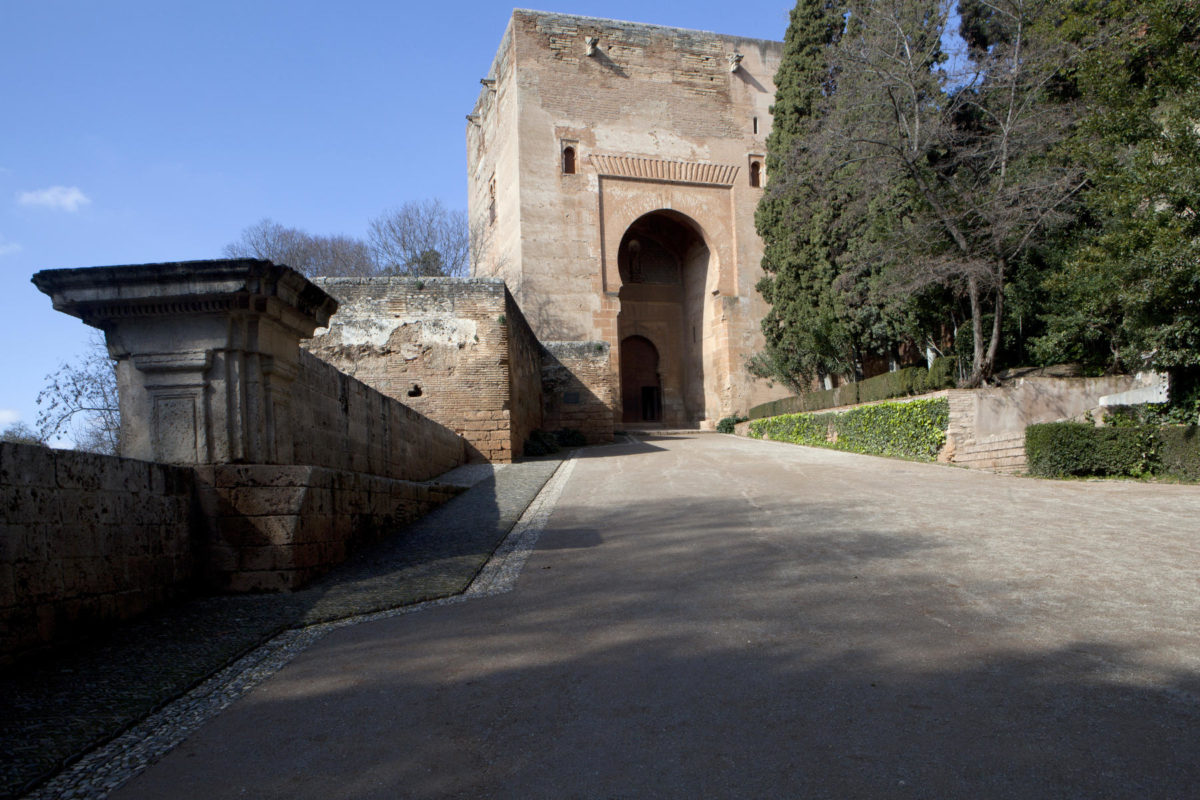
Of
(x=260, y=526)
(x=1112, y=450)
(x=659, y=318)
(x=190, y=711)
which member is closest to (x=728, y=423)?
(x=659, y=318)

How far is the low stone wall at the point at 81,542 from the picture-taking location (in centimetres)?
334

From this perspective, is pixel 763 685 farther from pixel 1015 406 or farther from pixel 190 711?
pixel 1015 406

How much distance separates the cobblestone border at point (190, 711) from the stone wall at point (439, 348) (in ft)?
30.7

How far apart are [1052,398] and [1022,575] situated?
9.76 m

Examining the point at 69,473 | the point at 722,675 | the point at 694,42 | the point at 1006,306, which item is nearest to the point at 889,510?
the point at 722,675

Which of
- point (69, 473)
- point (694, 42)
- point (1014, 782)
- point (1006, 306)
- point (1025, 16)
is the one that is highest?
point (694, 42)

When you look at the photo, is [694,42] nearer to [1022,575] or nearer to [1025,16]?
[1025,16]

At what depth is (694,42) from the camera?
3002cm

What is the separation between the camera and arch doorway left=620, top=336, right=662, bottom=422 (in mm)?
33438

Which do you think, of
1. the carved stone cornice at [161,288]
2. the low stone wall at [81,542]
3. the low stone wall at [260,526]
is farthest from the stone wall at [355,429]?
the low stone wall at [81,542]

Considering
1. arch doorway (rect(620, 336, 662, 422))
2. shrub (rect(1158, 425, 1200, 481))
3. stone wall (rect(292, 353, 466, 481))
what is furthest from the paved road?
arch doorway (rect(620, 336, 662, 422))

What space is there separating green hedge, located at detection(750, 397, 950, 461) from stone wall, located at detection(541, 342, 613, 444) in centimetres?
521

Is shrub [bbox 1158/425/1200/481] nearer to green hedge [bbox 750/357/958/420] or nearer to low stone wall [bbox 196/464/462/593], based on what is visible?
green hedge [bbox 750/357/958/420]

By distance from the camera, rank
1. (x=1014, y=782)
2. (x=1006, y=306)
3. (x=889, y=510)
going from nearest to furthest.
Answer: (x=1014, y=782), (x=889, y=510), (x=1006, y=306)
